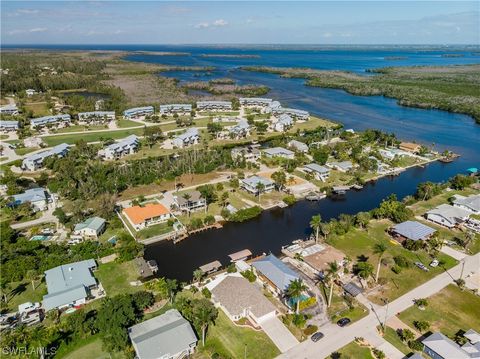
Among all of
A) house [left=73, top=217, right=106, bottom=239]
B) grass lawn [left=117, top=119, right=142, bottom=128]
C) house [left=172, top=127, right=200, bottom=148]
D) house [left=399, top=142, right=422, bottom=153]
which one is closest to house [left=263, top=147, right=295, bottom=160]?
house [left=172, top=127, right=200, bottom=148]

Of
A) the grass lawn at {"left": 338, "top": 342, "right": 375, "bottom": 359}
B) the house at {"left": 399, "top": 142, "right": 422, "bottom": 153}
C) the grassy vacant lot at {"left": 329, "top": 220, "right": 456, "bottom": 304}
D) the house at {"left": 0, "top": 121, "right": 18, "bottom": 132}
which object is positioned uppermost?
the house at {"left": 0, "top": 121, "right": 18, "bottom": 132}

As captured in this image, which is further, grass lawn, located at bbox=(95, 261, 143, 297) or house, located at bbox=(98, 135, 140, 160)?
house, located at bbox=(98, 135, 140, 160)

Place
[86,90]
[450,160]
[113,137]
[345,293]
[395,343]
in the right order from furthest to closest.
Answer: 1. [86,90]
2. [113,137]
3. [450,160]
4. [345,293]
5. [395,343]

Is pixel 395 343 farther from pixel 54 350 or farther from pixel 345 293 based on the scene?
pixel 54 350

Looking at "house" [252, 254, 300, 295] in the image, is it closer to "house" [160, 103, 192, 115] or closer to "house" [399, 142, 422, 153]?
"house" [399, 142, 422, 153]

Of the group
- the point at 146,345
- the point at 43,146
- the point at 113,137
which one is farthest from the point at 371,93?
the point at 146,345

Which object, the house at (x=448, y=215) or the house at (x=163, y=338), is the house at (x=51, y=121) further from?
the house at (x=448, y=215)

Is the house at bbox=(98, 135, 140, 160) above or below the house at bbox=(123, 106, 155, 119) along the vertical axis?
below
